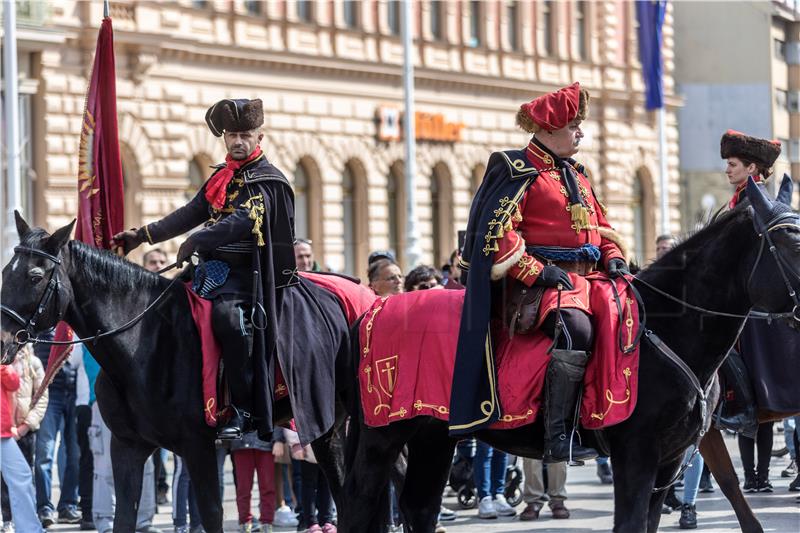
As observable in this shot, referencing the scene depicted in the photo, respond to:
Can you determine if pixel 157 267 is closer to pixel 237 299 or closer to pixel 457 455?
pixel 457 455

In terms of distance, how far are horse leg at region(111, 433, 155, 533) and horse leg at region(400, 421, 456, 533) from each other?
1.69 m

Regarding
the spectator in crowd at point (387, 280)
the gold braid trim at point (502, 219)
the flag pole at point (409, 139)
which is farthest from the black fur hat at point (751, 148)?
the flag pole at point (409, 139)

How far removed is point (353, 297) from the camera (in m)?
9.96

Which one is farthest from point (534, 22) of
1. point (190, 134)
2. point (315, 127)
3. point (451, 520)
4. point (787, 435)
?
point (451, 520)

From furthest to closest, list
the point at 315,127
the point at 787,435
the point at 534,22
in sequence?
the point at 534,22 → the point at 315,127 → the point at 787,435

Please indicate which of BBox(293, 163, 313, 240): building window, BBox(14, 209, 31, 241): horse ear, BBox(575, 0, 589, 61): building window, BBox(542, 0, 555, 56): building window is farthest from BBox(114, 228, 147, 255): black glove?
BBox(575, 0, 589, 61): building window

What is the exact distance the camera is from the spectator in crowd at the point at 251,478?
39.6 feet

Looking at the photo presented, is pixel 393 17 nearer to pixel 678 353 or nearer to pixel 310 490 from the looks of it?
pixel 310 490

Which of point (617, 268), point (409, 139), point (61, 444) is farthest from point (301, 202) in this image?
point (617, 268)

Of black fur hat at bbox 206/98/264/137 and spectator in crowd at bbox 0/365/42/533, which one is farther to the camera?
spectator in crowd at bbox 0/365/42/533

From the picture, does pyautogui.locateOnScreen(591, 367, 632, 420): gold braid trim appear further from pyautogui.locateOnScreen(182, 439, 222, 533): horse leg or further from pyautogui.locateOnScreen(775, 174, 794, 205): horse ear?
pyautogui.locateOnScreen(182, 439, 222, 533): horse leg

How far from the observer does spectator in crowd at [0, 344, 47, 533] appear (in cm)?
1265

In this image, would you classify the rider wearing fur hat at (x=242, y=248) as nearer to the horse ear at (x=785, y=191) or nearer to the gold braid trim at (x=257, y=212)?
the gold braid trim at (x=257, y=212)

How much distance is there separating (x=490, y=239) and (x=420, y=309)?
0.64m
